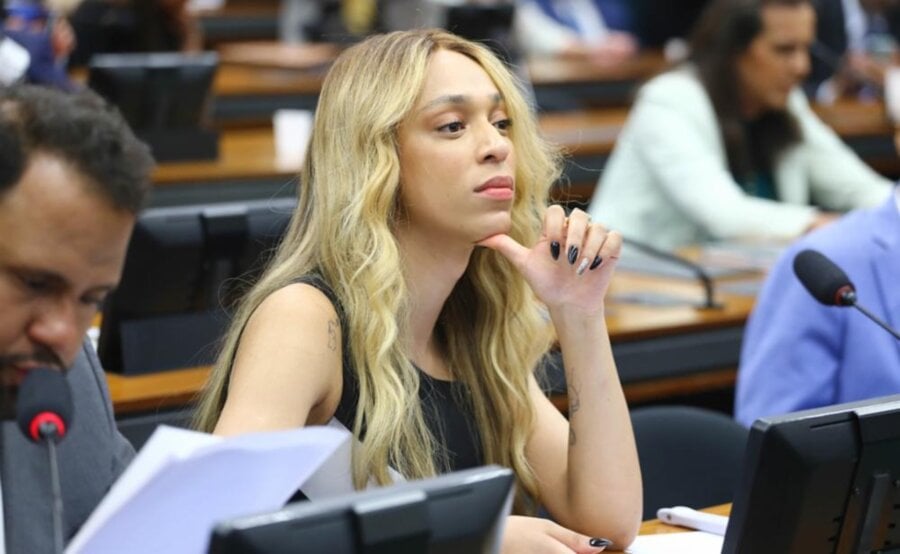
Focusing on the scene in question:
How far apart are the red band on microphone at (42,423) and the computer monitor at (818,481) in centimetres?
66

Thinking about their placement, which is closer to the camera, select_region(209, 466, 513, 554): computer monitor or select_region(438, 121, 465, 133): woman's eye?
select_region(209, 466, 513, 554): computer monitor

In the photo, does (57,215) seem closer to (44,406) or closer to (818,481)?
(44,406)

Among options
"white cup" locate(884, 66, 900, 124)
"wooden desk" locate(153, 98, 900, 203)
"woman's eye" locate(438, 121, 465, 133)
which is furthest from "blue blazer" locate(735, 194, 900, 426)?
"white cup" locate(884, 66, 900, 124)

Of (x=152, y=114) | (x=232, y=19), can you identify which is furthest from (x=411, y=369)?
(x=232, y=19)

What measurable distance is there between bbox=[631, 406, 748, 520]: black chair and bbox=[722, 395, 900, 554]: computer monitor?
0.84m

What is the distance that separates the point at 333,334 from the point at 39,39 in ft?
8.94

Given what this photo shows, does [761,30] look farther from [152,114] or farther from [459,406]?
[459,406]

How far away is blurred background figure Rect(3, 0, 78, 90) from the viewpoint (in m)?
4.37

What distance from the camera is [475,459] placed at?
2.17 meters

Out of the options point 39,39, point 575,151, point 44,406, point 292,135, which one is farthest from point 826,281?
point 292,135

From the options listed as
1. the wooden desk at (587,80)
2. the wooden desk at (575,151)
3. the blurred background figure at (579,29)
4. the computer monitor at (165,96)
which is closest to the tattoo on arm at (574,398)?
the wooden desk at (575,151)

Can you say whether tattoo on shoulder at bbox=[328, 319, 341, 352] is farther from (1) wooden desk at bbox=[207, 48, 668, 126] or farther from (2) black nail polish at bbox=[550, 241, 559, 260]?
(1) wooden desk at bbox=[207, 48, 668, 126]

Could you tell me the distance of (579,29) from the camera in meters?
8.53

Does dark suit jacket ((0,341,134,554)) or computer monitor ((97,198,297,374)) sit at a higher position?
dark suit jacket ((0,341,134,554))
